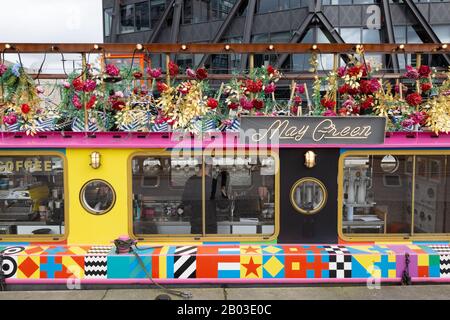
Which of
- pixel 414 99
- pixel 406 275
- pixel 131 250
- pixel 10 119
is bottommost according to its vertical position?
pixel 406 275

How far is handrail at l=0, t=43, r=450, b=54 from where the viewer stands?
5780 mm

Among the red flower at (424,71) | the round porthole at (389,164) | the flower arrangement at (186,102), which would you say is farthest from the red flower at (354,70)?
the round porthole at (389,164)

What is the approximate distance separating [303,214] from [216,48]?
2.54m

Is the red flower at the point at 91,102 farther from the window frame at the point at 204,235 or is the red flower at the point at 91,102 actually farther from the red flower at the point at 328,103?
the red flower at the point at 328,103

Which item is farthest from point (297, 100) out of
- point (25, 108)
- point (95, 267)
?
point (25, 108)

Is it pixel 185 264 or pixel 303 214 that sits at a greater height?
pixel 303 214

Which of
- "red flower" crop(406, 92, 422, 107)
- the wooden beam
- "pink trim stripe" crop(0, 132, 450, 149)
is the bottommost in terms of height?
"pink trim stripe" crop(0, 132, 450, 149)

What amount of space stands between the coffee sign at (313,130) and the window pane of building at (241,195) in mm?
367

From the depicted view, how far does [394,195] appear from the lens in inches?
238

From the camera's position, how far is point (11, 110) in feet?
19.6

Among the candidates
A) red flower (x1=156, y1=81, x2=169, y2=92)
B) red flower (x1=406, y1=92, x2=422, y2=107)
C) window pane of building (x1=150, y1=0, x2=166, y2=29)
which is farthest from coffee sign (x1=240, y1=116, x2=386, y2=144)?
window pane of building (x1=150, y1=0, x2=166, y2=29)

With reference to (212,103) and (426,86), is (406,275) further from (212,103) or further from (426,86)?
(212,103)

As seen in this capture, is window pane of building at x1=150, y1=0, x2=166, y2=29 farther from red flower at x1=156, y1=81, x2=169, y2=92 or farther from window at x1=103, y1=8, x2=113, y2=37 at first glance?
red flower at x1=156, y1=81, x2=169, y2=92

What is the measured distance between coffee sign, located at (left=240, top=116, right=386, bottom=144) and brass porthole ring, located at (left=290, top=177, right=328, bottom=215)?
598 millimetres
